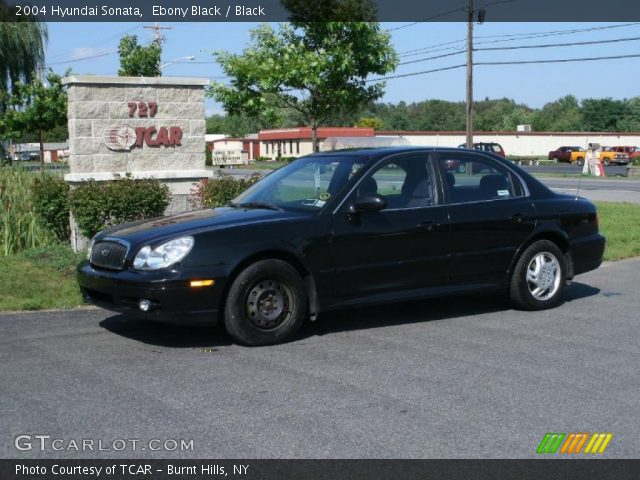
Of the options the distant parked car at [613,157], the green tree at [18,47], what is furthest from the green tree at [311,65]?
the distant parked car at [613,157]

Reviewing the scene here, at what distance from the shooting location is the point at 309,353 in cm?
656

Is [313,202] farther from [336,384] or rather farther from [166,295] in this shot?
[336,384]

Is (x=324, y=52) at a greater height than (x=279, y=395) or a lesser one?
greater

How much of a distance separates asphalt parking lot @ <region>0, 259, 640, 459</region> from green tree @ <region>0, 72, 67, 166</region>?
27.6m

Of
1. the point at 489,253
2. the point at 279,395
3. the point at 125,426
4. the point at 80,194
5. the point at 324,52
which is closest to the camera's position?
the point at 125,426

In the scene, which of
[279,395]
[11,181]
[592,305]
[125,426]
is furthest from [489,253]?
[11,181]

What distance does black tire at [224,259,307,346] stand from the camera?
6609 millimetres

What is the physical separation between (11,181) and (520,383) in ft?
32.2

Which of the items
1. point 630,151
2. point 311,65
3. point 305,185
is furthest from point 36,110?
point 630,151

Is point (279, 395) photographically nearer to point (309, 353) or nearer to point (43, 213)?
point (309, 353)

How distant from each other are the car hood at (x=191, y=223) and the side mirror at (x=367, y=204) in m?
0.44

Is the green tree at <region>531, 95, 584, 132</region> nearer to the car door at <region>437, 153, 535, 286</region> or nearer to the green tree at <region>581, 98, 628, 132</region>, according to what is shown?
the green tree at <region>581, 98, 628, 132</region>

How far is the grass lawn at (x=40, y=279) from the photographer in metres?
8.39

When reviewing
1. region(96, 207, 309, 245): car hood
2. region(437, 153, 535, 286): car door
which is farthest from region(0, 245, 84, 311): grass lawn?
region(437, 153, 535, 286): car door
